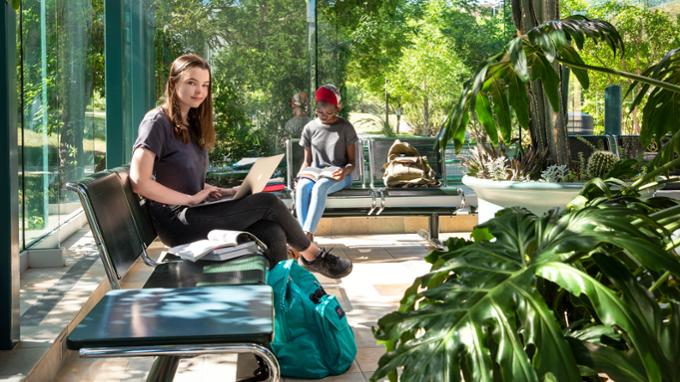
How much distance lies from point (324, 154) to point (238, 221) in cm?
298

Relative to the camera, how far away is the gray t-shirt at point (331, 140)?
25.0 ft

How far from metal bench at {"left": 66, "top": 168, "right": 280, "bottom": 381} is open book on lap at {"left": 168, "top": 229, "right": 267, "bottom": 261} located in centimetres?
23

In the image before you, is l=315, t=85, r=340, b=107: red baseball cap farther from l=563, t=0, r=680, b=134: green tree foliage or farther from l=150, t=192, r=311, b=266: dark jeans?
l=563, t=0, r=680, b=134: green tree foliage

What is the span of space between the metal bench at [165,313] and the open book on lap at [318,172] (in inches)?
144

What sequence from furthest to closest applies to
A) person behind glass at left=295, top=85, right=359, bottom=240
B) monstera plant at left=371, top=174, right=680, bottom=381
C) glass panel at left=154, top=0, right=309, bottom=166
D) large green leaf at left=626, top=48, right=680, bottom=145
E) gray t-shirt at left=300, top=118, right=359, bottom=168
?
1. glass panel at left=154, top=0, right=309, bottom=166
2. gray t-shirt at left=300, top=118, right=359, bottom=168
3. person behind glass at left=295, top=85, right=359, bottom=240
4. large green leaf at left=626, top=48, right=680, bottom=145
5. monstera plant at left=371, top=174, right=680, bottom=381

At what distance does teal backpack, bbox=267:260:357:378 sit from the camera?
4.11 metres

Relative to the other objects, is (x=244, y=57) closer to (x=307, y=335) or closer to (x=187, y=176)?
(x=187, y=176)

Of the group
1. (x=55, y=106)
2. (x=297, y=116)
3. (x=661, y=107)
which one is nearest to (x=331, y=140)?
(x=297, y=116)

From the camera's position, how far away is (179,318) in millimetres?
2654

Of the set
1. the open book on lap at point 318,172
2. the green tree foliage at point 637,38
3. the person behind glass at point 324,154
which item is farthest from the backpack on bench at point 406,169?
the green tree foliage at point 637,38

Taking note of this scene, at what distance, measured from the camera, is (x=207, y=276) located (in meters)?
3.87

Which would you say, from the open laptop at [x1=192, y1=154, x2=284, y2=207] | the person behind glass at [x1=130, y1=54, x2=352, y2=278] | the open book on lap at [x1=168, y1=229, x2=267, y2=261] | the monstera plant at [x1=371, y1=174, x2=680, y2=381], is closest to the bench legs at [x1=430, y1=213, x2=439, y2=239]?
the person behind glass at [x1=130, y1=54, x2=352, y2=278]

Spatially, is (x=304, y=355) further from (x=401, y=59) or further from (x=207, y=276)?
(x=401, y=59)

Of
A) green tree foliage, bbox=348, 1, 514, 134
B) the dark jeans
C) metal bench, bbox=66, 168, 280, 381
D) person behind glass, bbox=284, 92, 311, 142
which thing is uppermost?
green tree foliage, bbox=348, 1, 514, 134
